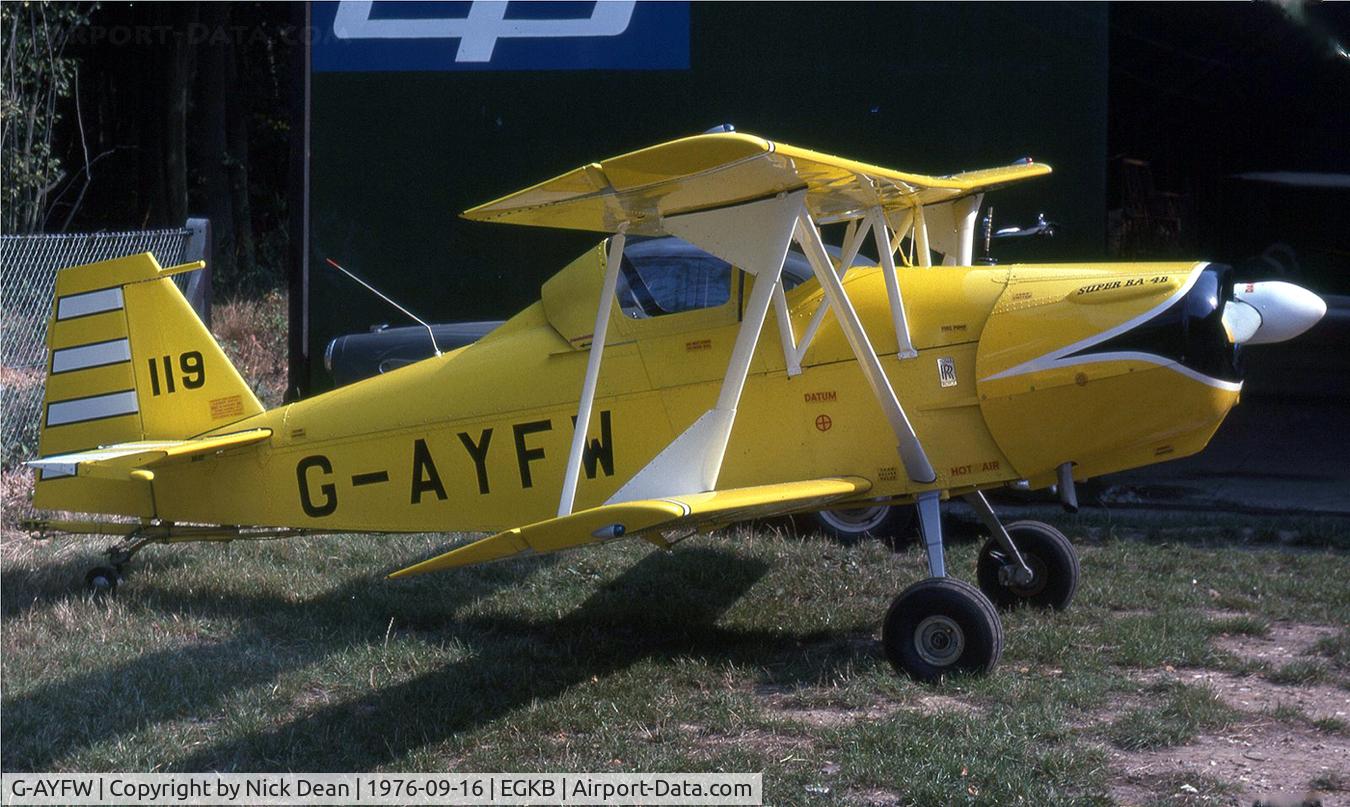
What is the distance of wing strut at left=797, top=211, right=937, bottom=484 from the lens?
5.16 meters

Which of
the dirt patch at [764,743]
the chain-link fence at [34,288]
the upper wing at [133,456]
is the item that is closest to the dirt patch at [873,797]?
the dirt patch at [764,743]

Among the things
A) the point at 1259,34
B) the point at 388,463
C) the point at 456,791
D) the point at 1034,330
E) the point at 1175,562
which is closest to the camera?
the point at 456,791

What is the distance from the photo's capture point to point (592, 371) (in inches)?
213

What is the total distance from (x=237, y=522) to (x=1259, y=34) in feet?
24.4

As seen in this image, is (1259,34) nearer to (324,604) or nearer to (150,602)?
(324,604)

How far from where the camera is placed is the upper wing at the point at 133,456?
6.18 metres

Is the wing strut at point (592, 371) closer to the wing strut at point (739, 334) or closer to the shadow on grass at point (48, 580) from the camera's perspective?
the wing strut at point (739, 334)

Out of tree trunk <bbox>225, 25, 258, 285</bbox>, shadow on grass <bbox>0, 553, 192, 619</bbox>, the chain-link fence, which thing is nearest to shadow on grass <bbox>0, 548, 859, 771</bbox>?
shadow on grass <bbox>0, 553, 192, 619</bbox>

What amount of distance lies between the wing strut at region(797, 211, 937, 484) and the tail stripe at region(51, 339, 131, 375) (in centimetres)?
374

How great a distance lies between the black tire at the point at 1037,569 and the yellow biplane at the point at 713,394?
1 centimetres

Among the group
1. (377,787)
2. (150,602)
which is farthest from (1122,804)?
(150,602)

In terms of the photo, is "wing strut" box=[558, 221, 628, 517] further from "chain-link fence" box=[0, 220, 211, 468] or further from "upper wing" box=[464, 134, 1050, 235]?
"chain-link fence" box=[0, 220, 211, 468]

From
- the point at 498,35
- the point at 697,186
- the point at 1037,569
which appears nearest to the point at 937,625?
the point at 1037,569

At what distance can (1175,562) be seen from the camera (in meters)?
7.43
